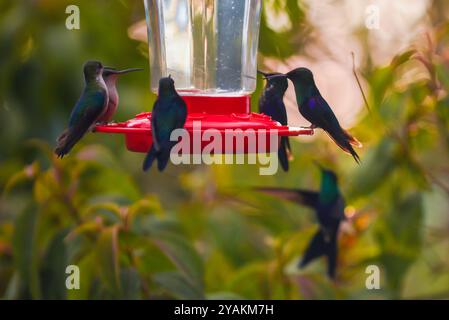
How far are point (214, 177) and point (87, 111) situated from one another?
163 cm

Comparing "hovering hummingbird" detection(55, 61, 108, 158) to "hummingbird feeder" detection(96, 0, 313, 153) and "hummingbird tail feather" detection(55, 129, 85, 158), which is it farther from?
"hummingbird feeder" detection(96, 0, 313, 153)

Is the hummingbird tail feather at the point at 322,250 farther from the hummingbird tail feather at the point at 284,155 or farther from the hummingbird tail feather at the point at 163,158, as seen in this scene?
the hummingbird tail feather at the point at 163,158

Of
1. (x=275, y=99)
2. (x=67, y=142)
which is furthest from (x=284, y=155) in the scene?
(x=67, y=142)

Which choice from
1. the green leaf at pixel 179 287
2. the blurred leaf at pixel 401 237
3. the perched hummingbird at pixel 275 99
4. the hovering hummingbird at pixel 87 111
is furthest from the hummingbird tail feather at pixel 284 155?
the blurred leaf at pixel 401 237

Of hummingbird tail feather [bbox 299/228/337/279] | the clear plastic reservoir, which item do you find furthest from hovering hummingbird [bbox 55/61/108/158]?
hummingbird tail feather [bbox 299/228/337/279]

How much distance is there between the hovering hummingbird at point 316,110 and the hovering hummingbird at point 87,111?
0.34 m

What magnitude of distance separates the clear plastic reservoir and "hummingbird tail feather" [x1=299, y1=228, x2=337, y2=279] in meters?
0.47

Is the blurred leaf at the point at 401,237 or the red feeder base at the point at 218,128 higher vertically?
the red feeder base at the point at 218,128

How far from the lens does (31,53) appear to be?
244 cm

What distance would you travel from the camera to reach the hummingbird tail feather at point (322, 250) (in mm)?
2092
